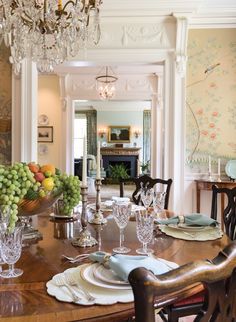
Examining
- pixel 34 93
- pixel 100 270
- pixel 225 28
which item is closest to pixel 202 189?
pixel 225 28

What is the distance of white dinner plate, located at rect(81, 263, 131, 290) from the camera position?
99cm

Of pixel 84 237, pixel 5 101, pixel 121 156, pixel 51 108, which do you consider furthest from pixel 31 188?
pixel 121 156

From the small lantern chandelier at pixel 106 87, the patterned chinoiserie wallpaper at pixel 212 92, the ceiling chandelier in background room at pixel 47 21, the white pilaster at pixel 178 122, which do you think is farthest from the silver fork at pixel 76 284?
the small lantern chandelier at pixel 106 87

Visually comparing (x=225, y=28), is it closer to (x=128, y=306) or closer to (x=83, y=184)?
(x=83, y=184)

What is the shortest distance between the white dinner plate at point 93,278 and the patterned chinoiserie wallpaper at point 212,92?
2.76 metres

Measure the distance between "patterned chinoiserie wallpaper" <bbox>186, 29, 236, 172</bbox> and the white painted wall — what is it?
340 centimetres

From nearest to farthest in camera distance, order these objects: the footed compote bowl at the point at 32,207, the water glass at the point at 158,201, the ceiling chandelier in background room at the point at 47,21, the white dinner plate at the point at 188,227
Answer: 1. the footed compote bowl at the point at 32,207
2. the white dinner plate at the point at 188,227
3. the water glass at the point at 158,201
4. the ceiling chandelier in background room at the point at 47,21

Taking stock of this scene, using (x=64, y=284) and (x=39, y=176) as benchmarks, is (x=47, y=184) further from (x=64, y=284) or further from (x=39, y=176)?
(x=64, y=284)

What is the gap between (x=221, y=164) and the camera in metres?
3.66

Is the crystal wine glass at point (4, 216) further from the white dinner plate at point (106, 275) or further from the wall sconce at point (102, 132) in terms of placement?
the wall sconce at point (102, 132)

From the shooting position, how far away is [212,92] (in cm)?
366

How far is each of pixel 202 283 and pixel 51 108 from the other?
6.03 m

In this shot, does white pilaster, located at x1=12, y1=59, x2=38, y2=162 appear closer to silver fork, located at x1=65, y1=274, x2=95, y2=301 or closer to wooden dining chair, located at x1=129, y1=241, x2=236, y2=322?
silver fork, located at x1=65, y1=274, x2=95, y2=301

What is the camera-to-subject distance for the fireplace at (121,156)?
12.8 metres
